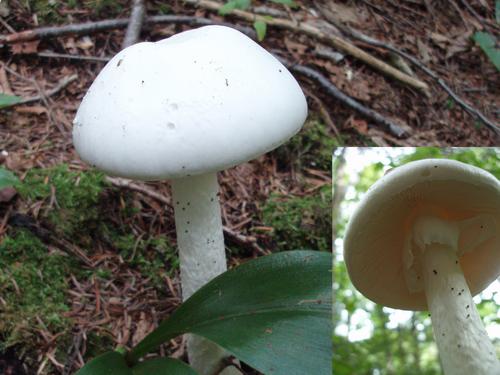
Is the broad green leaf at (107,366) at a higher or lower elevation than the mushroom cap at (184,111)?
lower

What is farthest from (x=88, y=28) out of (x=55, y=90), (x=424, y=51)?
(x=424, y=51)

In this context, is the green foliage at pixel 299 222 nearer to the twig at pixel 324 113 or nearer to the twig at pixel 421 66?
the twig at pixel 324 113

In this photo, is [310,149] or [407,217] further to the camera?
[310,149]

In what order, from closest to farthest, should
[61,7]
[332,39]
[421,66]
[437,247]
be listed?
1. [437,247]
2. [61,7]
3. [332,39]
4. [421,66]

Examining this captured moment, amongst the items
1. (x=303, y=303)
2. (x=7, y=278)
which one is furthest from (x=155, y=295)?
(x=303, y=303)

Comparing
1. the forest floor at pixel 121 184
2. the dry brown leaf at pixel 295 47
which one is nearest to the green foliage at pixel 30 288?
the forest floor at pixel 121 184

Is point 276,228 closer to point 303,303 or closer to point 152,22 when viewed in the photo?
point 303,303

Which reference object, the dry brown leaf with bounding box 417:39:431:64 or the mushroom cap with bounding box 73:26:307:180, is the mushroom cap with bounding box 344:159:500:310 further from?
the dry brown leaf with bounding box 417:39:431:64

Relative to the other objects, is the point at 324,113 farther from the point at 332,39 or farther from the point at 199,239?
the point at 199,239
